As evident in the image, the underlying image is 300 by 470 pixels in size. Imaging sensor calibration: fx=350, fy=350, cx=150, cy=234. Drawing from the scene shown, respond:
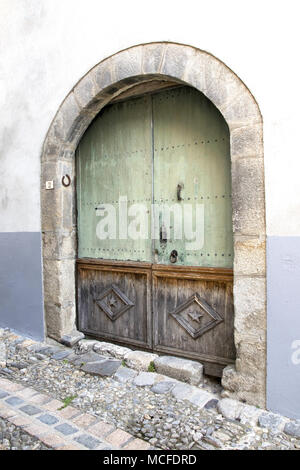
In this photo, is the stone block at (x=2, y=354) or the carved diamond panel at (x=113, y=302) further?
the carved diamond panel at (x=113, y=302)

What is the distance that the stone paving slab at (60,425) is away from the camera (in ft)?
6.68

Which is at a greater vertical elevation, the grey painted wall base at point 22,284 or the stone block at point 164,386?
the grey painted wall base at point 22,284

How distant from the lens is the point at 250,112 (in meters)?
2.31

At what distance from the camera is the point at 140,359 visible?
302 cm

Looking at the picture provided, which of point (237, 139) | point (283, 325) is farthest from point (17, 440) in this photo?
point (237, 139)

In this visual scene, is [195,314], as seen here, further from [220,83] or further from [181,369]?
[220,83]

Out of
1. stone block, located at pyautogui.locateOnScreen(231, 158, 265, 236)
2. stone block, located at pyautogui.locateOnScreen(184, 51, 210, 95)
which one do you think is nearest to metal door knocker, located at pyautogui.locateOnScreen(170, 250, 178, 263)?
stone block, located at pyautogui.locateOnScreen(231, 158, 265, 236)

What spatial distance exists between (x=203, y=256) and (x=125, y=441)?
1.44 metres

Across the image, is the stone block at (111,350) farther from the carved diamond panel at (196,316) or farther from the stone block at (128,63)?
the stone block at (128,63)

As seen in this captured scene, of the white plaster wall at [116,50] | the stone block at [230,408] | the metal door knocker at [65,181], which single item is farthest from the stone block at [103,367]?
the metal door knocker at [65,181]

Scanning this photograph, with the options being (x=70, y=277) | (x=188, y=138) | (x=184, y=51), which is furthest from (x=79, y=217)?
(x=184, y=51)

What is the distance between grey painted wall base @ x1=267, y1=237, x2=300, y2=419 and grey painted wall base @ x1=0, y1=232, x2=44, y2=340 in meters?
2.38

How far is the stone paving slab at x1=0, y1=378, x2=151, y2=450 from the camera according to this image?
2.04 meters
